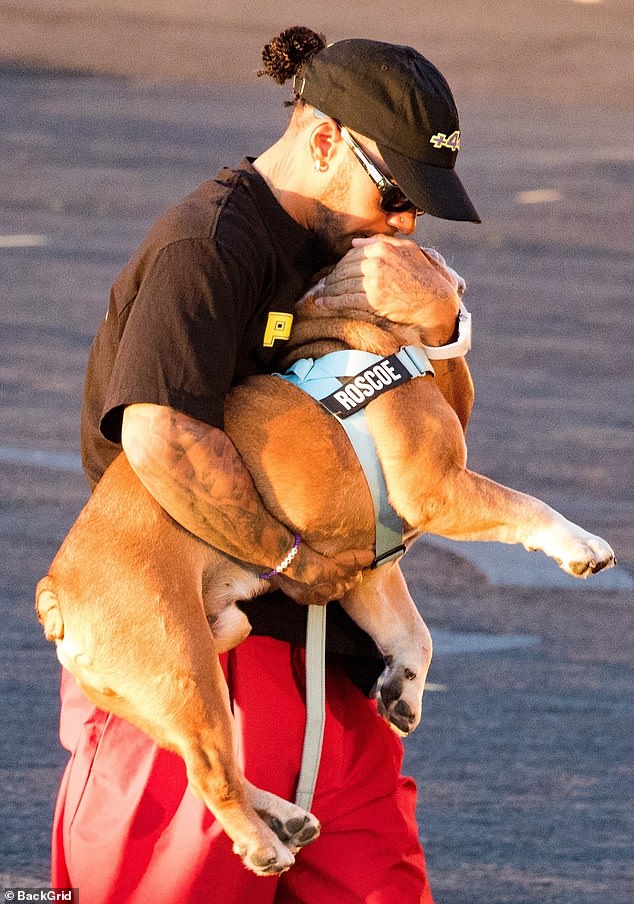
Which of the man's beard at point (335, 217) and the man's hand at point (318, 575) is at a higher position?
the man's beard at point (335, 217)

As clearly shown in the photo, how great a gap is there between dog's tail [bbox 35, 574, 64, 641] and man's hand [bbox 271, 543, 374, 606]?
47 centimetres

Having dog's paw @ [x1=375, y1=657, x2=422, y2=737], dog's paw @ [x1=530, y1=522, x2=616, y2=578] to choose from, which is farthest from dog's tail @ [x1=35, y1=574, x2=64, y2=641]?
dog's paw @ [x1=530, y1=522, x2=616, y2=578]

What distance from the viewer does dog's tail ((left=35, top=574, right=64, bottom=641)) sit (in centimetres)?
365

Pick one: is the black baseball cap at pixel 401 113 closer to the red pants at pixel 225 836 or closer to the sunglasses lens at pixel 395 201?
the sunglasses lens at pixel 395 201

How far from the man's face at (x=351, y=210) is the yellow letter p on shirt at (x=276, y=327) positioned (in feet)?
0.72

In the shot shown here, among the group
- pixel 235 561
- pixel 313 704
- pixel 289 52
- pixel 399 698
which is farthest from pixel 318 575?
pixel 289 52

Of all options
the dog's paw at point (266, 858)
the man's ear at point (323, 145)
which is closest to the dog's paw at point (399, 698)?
the dog's paw at point (266, 858)

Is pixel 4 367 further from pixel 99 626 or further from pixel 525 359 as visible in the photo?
pixel 99 626

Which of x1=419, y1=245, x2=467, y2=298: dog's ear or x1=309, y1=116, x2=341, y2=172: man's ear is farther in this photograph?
x1=419, y1=245, x2=467, y2=298: dog's ear

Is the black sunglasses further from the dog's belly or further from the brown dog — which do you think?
the dog's belly

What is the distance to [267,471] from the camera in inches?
147

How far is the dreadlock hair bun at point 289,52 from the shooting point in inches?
151

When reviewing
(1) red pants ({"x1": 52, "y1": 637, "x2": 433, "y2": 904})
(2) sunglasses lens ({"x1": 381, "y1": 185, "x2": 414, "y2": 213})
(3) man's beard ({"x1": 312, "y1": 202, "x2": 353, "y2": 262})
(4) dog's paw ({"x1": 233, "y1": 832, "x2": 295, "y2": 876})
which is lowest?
(1) red pants ({"x1": 52, "y1": 637, "x2": 433, "y2": 904})

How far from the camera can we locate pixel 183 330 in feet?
11.3
